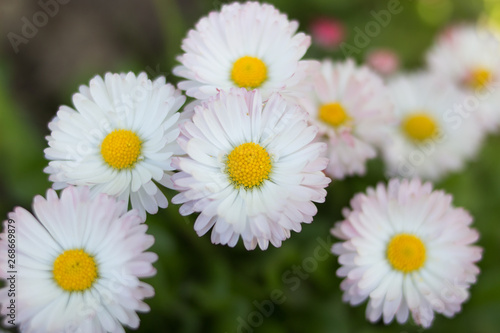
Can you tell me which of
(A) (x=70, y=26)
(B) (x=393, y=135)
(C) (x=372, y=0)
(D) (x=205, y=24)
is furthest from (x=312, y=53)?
(A) (x=70, y=26)

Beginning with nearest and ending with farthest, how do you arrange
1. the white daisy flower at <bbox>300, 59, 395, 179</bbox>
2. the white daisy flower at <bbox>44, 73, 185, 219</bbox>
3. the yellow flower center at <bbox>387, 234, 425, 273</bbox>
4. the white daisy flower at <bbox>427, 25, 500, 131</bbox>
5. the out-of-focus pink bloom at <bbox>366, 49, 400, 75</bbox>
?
the white daisy flower at <bbox>44, 73, 185, 219</bbox> → the yellow flower center at <bbox>387, 234, 425, 273</bbox> → the white daisy flower at <bbox>300, 59, 395, 179</bbox> → the out-of-focus pink bloom at <bbox>366, 49, 400, 75</bbox> → the white daisy flower at <bbox>427, 25, 500, 131</bbox>

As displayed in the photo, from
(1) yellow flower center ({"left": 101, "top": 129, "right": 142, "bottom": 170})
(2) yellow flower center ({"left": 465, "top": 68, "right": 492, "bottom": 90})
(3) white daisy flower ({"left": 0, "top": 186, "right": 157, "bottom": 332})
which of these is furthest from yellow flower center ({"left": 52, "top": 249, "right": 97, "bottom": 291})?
(2) yellow flower center ({"left": 465, "top": 68, "right": 492, "bottom": 90})

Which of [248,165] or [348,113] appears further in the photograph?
[348,113]

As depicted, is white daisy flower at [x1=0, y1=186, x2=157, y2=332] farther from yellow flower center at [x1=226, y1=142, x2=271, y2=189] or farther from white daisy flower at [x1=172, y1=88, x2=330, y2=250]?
yellow flower center at [x1=226, y1=142, x2=271, y2=189]

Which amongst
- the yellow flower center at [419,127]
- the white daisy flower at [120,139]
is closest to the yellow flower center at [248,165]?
the white daisy flower at [120,139]

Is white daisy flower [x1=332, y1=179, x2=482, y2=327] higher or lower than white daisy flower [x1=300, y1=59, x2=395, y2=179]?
above

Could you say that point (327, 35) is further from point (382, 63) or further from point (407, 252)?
point (407, 252)

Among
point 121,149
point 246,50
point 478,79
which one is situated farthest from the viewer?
point 478,79

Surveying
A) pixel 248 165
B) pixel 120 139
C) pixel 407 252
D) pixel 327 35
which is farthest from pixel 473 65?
pixel 120 139
